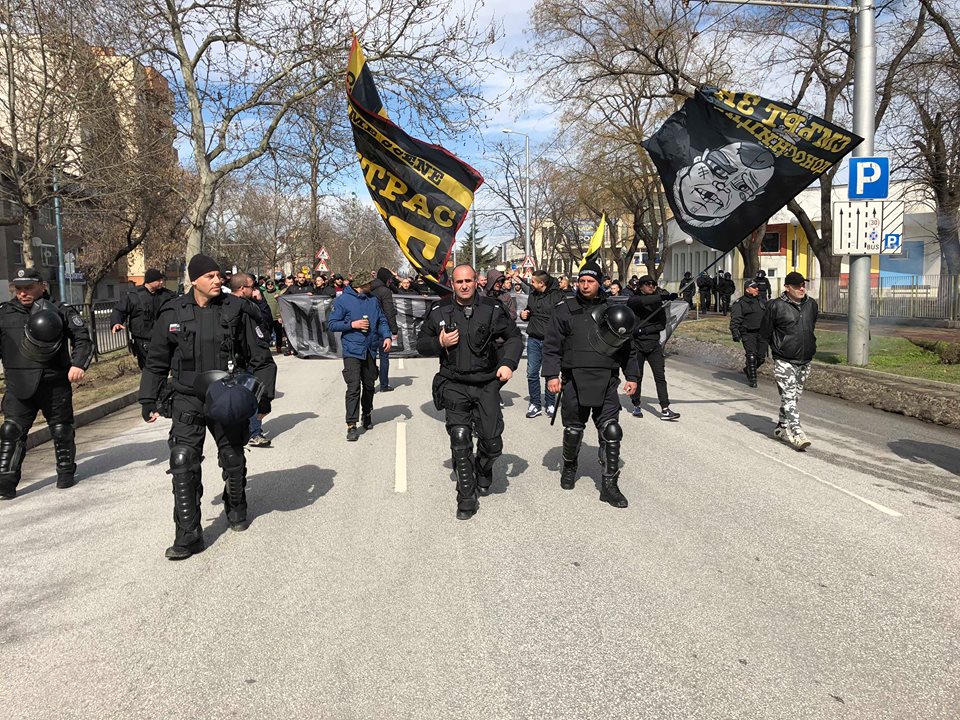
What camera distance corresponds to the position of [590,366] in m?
5.86

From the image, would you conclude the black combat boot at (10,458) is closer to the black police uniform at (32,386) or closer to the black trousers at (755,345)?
the black police uniform at (32,386)

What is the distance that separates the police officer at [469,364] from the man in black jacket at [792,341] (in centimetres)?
342

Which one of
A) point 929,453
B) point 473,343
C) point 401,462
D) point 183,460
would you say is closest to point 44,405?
point 183,460

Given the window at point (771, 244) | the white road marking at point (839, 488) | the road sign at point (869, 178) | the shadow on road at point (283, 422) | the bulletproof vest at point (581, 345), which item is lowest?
the white road marking at point (839, 488)

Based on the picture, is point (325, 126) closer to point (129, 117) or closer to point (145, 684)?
point (129, 117)

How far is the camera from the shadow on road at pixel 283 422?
9.02 m

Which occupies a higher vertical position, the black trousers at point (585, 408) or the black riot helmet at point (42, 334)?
the black riot helmet at point (42, 334)

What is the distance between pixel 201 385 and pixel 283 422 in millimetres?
4967

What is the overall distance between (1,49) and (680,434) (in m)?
12.4

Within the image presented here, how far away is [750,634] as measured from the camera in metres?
3.56

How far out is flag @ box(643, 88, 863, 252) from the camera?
7.39m

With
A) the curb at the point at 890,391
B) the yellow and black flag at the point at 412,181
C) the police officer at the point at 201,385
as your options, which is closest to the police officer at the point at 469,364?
the police officer at the point at 201,385

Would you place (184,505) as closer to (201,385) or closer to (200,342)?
(201,385)

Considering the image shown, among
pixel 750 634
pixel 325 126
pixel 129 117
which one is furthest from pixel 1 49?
pixel 750 634
